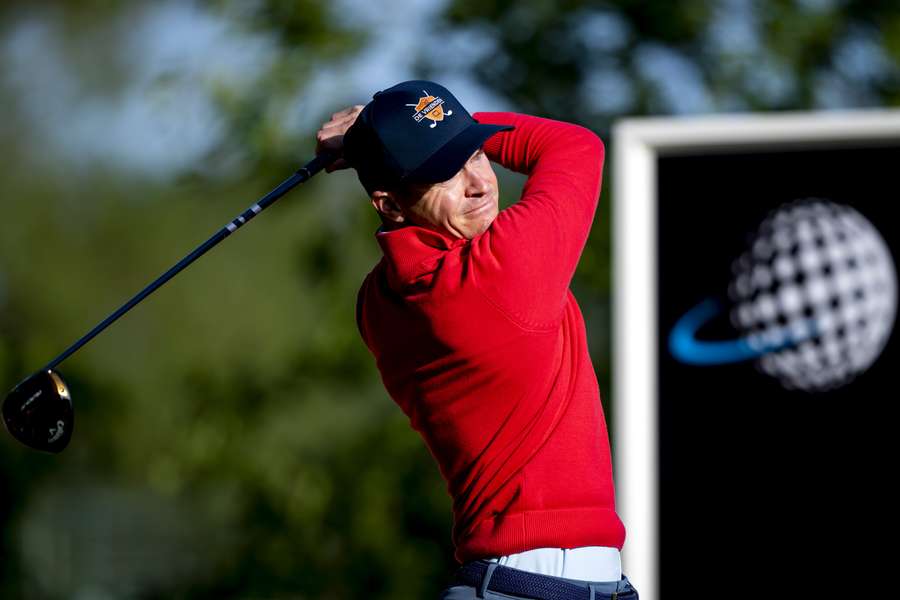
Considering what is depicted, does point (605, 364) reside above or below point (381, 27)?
below

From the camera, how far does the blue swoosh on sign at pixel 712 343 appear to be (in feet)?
17.7

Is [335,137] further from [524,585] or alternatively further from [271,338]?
[271,338]

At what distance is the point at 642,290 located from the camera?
561cm

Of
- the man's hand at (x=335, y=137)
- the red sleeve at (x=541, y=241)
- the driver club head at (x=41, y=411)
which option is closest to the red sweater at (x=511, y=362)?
the red sleeve at (x=541, y=241)

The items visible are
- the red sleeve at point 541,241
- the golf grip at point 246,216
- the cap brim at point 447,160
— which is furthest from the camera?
the golf grip at point 246,216

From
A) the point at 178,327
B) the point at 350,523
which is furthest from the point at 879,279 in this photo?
the point at 178,327

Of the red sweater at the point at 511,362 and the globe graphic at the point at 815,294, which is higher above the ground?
the globe graphic at the point at 815,294

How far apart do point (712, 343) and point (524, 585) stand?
10.3 feet

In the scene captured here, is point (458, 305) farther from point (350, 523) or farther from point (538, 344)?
point (350, 523)

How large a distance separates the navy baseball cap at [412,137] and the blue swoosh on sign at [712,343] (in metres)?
3.03

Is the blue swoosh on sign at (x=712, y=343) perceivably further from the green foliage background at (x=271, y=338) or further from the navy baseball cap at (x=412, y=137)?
the navy baseball cap at (x=412, y=137)

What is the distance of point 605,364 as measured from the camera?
8.26 m

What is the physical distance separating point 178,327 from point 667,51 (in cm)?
392

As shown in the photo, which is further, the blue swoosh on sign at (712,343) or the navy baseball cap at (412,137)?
the blue swoosh on sign at (712,343)
